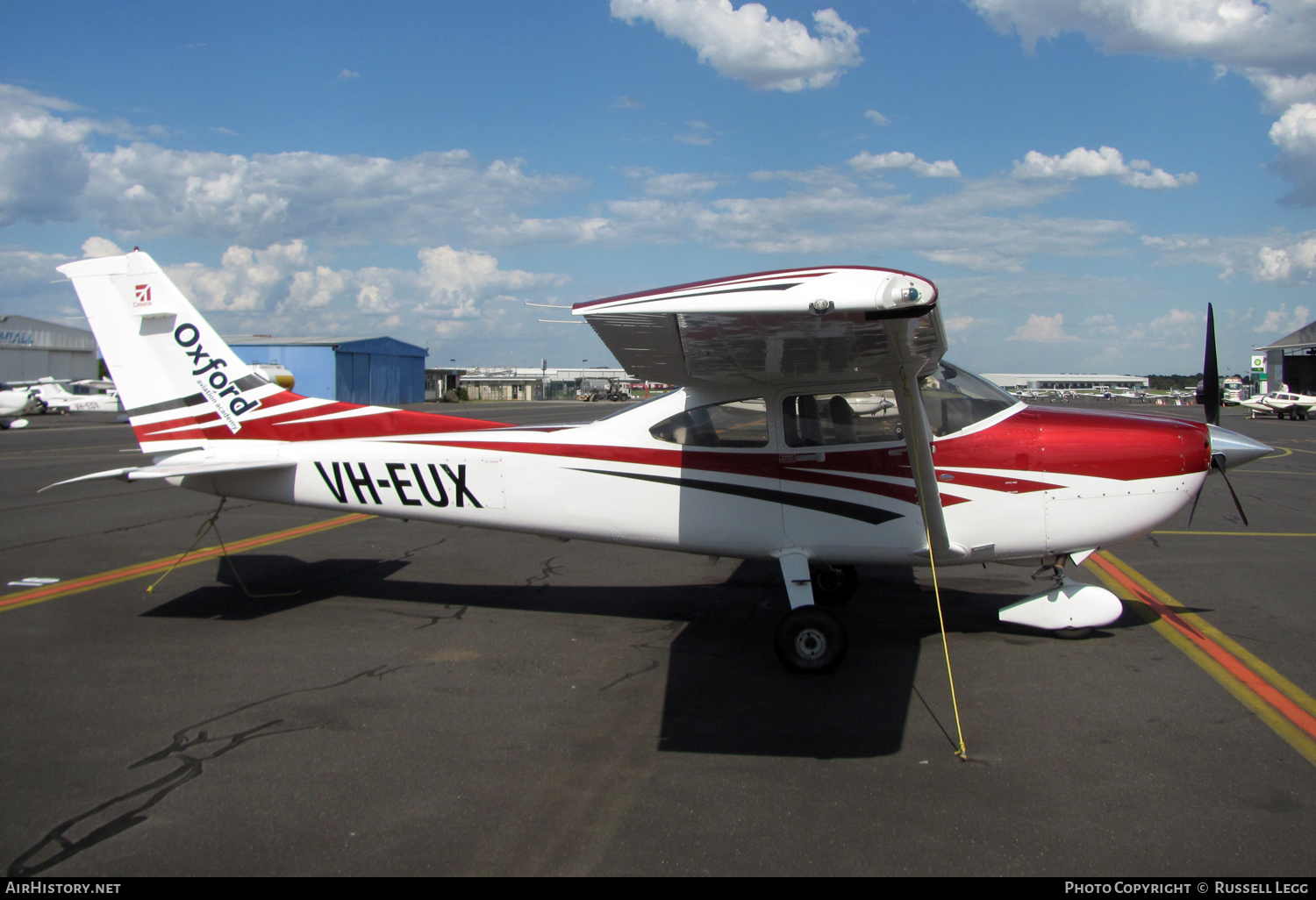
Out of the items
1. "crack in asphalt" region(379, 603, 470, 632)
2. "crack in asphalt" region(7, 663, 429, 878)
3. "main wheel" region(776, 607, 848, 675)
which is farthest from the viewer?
"crack in asphalt" region(379, 603, 470, 632)

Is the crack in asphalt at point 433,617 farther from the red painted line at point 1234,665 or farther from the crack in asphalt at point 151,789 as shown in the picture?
the red painted line at point 1234,665

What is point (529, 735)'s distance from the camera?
169 inches

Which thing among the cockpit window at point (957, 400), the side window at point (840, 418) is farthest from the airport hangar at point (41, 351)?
the cockpit window at point (957, 400)

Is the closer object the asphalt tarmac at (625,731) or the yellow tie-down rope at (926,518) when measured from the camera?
the asphalt tarmac at (625,731)

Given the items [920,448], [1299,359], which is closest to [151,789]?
[920,448]

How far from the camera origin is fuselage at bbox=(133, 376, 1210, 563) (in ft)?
17.6

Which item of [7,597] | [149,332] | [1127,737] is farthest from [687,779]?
[7,597]

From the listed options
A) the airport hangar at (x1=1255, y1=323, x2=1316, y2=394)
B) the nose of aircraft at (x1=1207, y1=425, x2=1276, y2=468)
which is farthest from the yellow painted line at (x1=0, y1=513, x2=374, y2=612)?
the airport hangar at (x1=1255, y1=323, x2=1316, y2=394)

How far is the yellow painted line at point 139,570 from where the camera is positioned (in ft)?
23.1

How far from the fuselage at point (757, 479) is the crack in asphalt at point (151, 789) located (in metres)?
1.80

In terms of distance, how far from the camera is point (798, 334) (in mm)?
4176

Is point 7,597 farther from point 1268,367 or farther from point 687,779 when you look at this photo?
point 1268,367

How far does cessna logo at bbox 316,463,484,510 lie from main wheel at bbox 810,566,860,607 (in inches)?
115

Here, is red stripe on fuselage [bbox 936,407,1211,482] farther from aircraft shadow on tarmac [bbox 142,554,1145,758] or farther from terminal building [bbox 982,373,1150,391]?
terminal building [bbox 982,373,1150,391]
